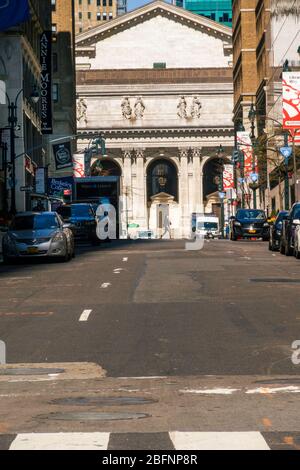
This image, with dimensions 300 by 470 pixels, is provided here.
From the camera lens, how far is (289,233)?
42.3 metres

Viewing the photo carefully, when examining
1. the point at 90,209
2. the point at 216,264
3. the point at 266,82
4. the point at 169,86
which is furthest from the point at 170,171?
the point at 216,264

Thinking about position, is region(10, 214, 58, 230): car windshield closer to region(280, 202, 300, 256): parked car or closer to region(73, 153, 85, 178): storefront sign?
region(280, 202, 300, 256): parked car

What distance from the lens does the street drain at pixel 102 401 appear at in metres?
11.3

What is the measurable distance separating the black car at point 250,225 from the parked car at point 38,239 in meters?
25.7

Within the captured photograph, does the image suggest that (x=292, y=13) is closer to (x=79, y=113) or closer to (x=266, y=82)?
(x=266, y=82)

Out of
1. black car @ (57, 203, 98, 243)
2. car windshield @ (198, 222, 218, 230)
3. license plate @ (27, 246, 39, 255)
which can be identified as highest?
car windshield @ (198, 222, 218, 230)

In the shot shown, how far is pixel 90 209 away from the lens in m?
57.2

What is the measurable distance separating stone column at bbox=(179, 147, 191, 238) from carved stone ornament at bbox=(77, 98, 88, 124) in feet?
58.3

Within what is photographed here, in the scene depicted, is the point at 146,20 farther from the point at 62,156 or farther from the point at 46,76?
the point at 46,76

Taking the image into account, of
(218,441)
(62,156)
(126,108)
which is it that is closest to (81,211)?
(62,156)

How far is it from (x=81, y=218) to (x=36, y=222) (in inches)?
608

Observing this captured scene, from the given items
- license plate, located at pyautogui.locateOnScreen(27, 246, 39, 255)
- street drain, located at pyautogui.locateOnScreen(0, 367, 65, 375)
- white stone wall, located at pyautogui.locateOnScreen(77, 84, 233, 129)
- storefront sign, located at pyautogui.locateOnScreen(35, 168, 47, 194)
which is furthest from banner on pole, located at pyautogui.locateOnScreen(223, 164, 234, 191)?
street drain, located at pyautogui.locateOnScreen(0, 367, 65, 375)

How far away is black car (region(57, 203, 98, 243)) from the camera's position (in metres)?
56.2
